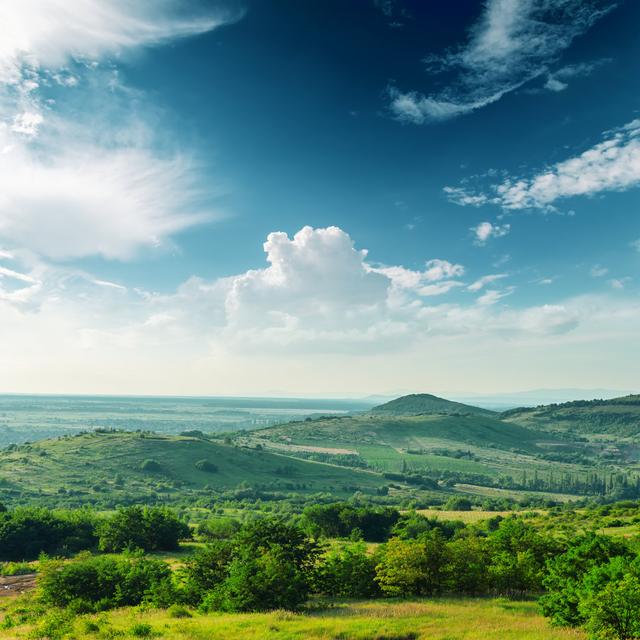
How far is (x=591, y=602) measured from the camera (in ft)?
92.3

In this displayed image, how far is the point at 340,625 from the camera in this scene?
109ft

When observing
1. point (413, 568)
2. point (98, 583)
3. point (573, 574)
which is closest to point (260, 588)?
point (413, 568)

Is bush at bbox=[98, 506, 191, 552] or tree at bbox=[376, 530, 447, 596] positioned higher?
tree at bbox=[376, 530, 447, 596]

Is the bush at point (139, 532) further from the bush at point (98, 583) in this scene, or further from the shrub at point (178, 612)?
the shrub at point (178, 612)

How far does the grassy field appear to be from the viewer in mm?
30781

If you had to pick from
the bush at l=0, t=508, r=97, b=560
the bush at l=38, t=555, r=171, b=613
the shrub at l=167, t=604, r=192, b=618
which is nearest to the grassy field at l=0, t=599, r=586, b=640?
the shrub at l=167, t=604, r=192, b=618

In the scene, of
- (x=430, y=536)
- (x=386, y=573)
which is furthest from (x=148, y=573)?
(x=430, y=536)

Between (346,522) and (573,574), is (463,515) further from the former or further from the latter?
(573,574)

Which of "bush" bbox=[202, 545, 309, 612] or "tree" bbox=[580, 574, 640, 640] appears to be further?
"bush" bbox=[202, 545, 309, 612]

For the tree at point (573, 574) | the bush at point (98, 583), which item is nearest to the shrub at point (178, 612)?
the bush at point (98, 583)

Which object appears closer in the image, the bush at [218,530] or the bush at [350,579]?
the bush at [350,579]

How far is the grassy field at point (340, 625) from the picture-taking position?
3078 cm

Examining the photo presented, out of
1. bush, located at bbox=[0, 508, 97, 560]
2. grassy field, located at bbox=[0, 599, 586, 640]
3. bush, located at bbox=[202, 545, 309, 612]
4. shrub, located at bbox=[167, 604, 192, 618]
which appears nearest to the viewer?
grassy field, located at bbox=[0, 599, 586, 640]

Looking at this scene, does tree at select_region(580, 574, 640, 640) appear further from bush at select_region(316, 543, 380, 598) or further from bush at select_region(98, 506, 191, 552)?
bush at select_region(98, 506, 191, 552)
